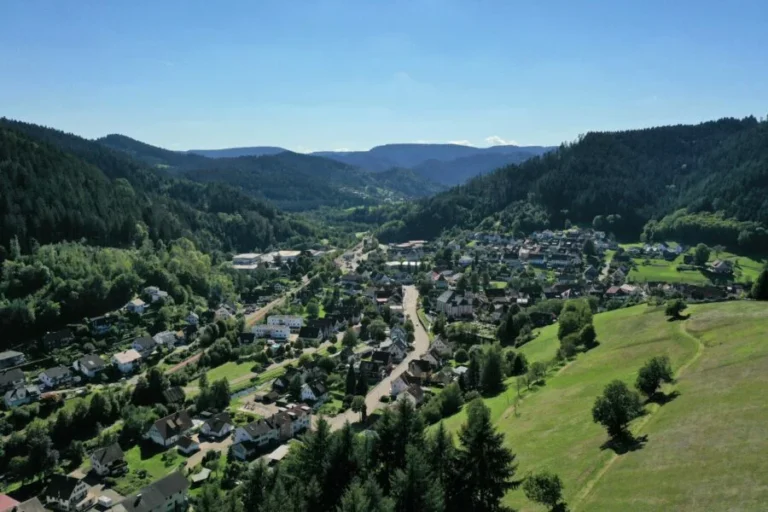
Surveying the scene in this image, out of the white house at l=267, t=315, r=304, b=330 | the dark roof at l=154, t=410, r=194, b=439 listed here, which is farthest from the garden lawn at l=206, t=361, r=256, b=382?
the white house at l=267, t=315, r=304, b=330

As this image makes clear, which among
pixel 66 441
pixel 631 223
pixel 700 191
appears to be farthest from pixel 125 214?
pixel 700 191

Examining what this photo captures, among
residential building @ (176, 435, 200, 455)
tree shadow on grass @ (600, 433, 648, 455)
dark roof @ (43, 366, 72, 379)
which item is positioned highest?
tree shadow on grass @ (600, 433, 648, 455)

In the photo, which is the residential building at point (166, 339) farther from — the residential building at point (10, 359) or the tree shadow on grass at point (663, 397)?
the tree shadow on grass at point (663, 397)

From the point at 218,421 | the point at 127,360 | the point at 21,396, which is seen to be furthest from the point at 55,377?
the point at 218,421

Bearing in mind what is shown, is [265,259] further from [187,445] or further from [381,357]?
[187,445]

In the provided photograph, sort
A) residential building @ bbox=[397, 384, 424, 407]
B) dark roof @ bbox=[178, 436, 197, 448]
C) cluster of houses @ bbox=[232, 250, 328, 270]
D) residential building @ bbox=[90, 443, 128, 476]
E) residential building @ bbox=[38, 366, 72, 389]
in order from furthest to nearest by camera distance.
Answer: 1. cluster of houses @ bbox=[232, 250, 328, 270]
2. residential building @ bbox=[38, 366, 72, 389]
3. residential building @ bbox=[397, 384, 424, 407]
4. dark roof @ bbox=[178, 436, 197, 448]
5. residential building @ bbox=[90, 443, 128, 476]

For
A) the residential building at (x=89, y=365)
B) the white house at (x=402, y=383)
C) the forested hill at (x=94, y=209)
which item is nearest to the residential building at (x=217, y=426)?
the white house at (x=402, y=383)

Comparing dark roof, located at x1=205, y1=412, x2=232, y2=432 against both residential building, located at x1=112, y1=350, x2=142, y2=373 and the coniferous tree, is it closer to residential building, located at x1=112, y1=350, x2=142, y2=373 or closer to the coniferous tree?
residential building, located at x1=112, y1=350, x2=142, y2=373
